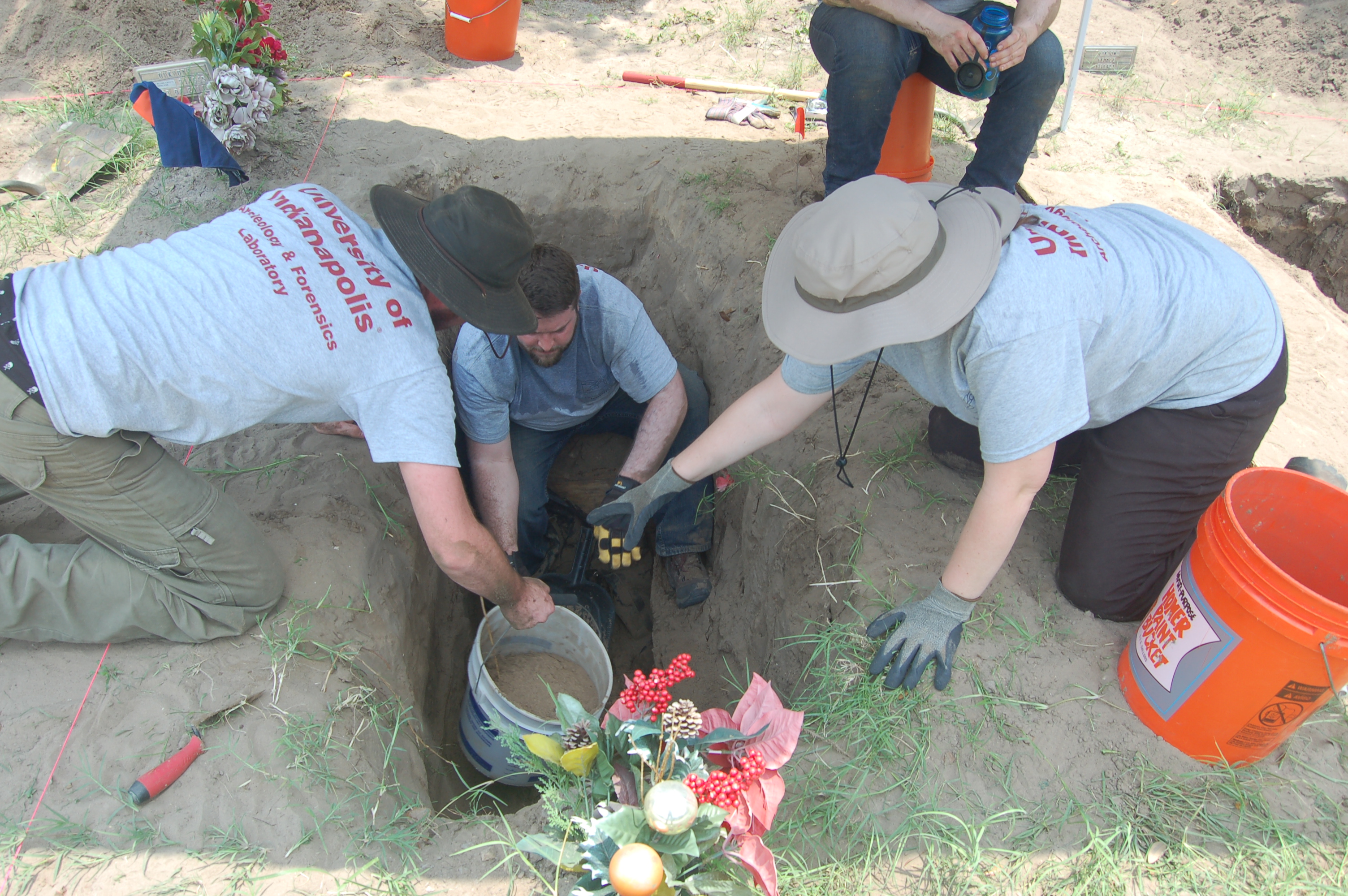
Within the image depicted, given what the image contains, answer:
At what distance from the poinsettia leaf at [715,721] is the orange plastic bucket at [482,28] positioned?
13.0 feet

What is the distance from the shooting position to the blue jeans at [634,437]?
9.39ft

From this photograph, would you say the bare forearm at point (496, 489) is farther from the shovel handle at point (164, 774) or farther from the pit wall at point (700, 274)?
the shovel handle at point (164, 774)

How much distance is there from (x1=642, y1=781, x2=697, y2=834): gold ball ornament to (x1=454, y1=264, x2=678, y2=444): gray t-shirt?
1.65 meters

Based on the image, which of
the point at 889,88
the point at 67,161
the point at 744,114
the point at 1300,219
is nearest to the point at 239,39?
the point at 67,161

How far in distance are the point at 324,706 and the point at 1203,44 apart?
594 centimetres

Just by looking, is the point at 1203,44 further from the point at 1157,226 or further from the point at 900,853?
the point at 900,853

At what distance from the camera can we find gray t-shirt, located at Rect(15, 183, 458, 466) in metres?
1.65

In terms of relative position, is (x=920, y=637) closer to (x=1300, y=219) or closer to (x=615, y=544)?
(x=615, y=544)

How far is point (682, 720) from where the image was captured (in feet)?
3.90

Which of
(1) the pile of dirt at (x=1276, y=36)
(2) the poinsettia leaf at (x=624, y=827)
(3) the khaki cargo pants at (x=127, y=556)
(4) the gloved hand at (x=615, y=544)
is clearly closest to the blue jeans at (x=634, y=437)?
(4) the gloved hand at (x=615, y=544)

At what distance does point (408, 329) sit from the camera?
69.3 inches

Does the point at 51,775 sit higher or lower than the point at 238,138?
lower

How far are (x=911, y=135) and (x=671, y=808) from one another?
9.11ft

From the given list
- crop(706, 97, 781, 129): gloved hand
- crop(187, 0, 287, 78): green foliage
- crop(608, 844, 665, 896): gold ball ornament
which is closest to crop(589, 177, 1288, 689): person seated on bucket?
crop(608, 844, 665, 896): gold ball ornament
